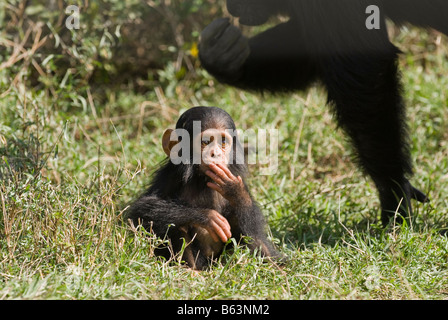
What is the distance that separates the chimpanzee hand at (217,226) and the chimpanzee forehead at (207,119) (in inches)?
20.2

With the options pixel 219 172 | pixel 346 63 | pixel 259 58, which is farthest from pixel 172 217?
pixel 259 58

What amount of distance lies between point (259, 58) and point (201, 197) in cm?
177

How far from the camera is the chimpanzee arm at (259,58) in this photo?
4.78m

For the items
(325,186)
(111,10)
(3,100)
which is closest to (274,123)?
(325,186)

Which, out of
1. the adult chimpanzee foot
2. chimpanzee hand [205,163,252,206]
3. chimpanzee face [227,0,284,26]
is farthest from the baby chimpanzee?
chimpanzee face [227,0,284,26]

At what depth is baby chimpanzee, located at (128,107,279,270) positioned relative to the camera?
11.5 ft

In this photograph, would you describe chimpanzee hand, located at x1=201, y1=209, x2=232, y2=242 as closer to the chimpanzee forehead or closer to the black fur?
the chimpanzee forehead

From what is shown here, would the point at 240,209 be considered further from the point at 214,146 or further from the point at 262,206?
the point at 262,206

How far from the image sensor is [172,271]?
128 inches

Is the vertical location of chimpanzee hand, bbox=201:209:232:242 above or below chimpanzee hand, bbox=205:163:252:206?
below

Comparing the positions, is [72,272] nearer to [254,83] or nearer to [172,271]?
[172,271]

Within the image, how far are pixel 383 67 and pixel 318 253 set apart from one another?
1357 mm

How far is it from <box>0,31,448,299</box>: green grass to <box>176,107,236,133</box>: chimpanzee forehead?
41cm

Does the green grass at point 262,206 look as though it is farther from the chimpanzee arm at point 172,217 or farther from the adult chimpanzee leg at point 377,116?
the adult chimpanzee leg at point 377,116
